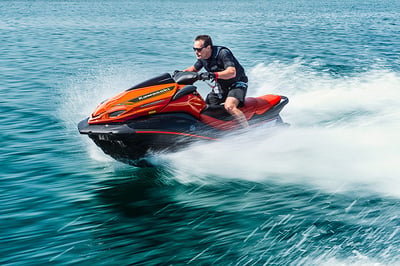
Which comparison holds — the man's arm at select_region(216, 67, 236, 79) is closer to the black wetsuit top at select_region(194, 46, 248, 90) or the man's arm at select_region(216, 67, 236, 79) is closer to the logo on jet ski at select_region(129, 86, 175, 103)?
the black wetsuit top at select_region(194, 46, 248, 90)

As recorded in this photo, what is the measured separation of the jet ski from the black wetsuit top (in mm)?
370

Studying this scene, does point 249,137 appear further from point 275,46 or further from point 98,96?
point 275,46

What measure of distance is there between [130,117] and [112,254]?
4.83ft

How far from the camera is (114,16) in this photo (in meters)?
29.2

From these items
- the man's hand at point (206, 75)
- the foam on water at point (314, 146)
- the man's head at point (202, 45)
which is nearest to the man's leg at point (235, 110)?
the foam on water at point (314, 146)

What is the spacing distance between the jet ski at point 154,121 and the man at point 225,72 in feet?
0.40

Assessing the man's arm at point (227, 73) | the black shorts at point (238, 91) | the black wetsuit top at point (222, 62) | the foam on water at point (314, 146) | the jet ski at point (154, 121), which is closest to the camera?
the jet ski at point (154, 121)

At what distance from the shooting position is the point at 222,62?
5.39m

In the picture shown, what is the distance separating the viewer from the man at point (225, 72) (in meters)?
5.21

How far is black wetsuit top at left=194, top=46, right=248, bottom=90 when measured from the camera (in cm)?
535

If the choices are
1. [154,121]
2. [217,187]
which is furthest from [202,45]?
[217,187]

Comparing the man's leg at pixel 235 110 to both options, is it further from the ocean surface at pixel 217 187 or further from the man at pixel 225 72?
the ocean surface at pixel 217 187

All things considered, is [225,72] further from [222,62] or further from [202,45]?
[202,45]

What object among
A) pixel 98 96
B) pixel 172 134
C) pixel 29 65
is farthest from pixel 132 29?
pixel 172 134
